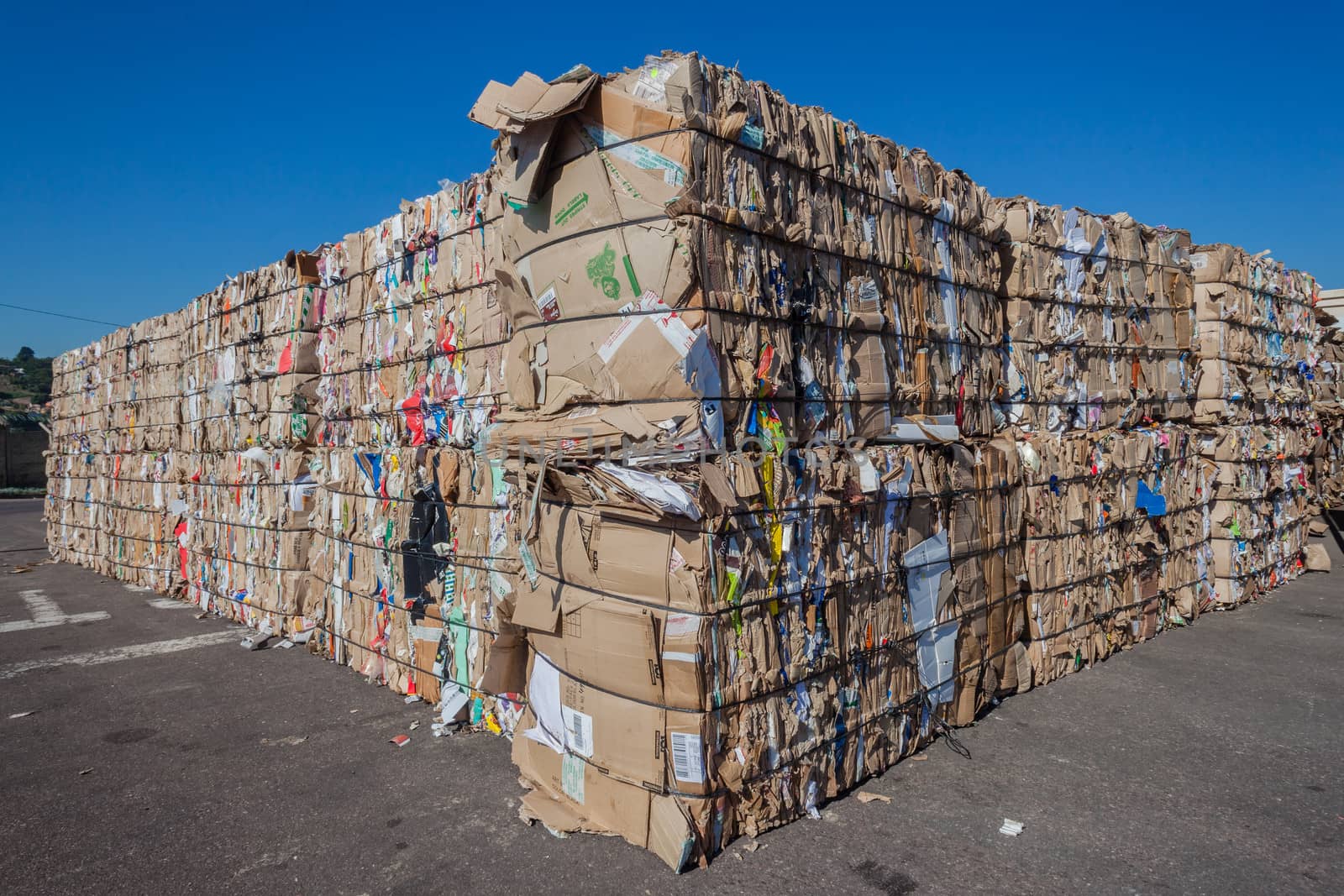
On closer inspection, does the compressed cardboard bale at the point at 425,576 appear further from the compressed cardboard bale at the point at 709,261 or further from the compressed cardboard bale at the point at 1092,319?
the compressed cardboard bale at the point at 1092,319

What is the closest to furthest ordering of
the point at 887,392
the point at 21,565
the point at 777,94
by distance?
1. the point at 777,94
2. the point at 887,392
3. the point at 21,565

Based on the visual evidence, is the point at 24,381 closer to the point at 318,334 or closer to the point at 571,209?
the point at 318,334

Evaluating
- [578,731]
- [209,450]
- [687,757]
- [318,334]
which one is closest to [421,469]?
[578,731]

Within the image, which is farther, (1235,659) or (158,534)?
(158,534)

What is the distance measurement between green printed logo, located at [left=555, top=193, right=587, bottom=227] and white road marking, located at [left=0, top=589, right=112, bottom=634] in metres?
7.36

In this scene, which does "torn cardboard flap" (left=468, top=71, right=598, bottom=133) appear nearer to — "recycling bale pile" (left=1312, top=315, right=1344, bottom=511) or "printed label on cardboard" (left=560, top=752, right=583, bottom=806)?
"printed label on cardboard" (left=560, top=752, right=583, bottom=806)

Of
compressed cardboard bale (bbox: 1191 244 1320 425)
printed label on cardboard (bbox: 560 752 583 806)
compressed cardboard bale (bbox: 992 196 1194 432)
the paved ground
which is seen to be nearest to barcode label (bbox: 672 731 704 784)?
the paved ground

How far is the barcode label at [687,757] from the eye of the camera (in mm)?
3162

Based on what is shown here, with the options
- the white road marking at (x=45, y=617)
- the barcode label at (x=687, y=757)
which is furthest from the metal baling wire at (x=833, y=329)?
the white road marking at (x=45, y=617)

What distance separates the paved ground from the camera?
3.12 m

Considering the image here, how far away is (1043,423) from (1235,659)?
228 centimetres

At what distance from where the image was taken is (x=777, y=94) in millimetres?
3809

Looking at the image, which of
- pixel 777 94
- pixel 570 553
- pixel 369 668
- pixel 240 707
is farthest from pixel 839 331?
pixel 240 707

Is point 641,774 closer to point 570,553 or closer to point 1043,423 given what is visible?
point 570,553
